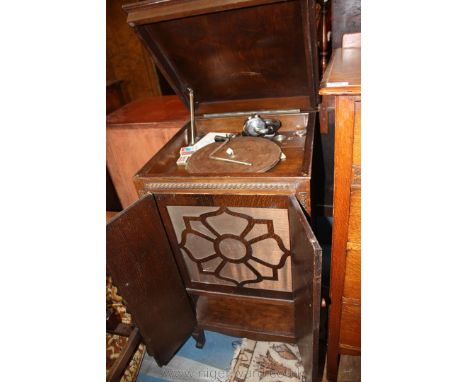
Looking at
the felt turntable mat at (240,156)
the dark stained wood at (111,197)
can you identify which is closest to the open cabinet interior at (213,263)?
the felt turntable mat at (240,156)

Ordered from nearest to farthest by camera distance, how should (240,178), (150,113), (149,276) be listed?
1. (240,178)
2. (149,276)
3. (150,113)

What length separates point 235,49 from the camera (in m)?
1.40

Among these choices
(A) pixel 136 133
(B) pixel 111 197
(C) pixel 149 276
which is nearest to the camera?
(C) pixel 149 276

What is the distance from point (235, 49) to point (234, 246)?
90 centimetres

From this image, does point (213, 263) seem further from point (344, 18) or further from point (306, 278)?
point (344, 18)

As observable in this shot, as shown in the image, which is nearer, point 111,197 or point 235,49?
point 235,49

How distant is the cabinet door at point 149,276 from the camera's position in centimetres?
110

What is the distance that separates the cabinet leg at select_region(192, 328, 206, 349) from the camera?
1662 mm

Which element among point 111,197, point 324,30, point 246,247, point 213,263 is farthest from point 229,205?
point 111,197

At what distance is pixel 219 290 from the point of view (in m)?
1.45

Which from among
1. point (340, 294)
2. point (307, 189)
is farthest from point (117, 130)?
point (340, 294)

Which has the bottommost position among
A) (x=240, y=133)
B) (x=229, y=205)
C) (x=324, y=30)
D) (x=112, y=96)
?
(x=229, y=205)
